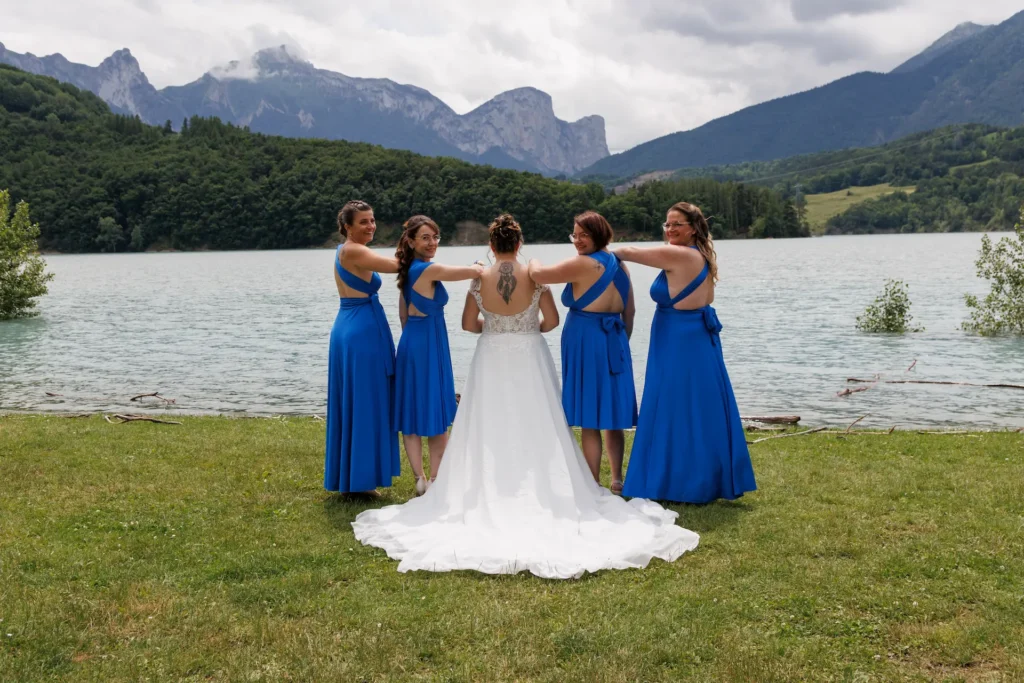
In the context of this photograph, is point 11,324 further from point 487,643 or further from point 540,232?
point 540,232

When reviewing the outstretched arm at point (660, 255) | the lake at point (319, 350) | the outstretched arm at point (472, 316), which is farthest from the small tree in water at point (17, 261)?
the outstretched arm at point (660, 255)

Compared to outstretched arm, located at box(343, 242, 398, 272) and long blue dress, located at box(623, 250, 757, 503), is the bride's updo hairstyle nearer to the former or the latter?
outstretched arm, located at box(343, 242, 398, 272)

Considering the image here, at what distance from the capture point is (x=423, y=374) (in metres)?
8.95

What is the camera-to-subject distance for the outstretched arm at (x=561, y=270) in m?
8.30

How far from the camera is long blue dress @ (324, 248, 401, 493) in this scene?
28.9ft

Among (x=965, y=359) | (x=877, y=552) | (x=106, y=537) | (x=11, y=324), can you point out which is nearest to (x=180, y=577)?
(x=106, y=537)

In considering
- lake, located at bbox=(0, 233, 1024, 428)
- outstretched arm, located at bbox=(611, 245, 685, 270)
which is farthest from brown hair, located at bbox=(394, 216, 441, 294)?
lake, located at bbox=(0, 233, 1024, 428)

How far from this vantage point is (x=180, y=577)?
6.72m

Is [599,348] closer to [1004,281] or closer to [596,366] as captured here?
[596,366]

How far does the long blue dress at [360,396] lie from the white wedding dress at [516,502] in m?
0.77

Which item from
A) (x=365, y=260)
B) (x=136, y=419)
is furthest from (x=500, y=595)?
(x=136, y=419)

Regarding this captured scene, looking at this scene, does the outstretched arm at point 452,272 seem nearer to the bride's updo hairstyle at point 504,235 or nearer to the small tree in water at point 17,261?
the bride's updo hairstyle at point 504,235

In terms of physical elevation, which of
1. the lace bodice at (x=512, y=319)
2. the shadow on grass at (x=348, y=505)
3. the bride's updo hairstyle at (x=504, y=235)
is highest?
the bride's updo hairstyle at (x=504, y=235)

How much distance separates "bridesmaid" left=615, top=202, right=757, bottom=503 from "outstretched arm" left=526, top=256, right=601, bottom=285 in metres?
0.54
